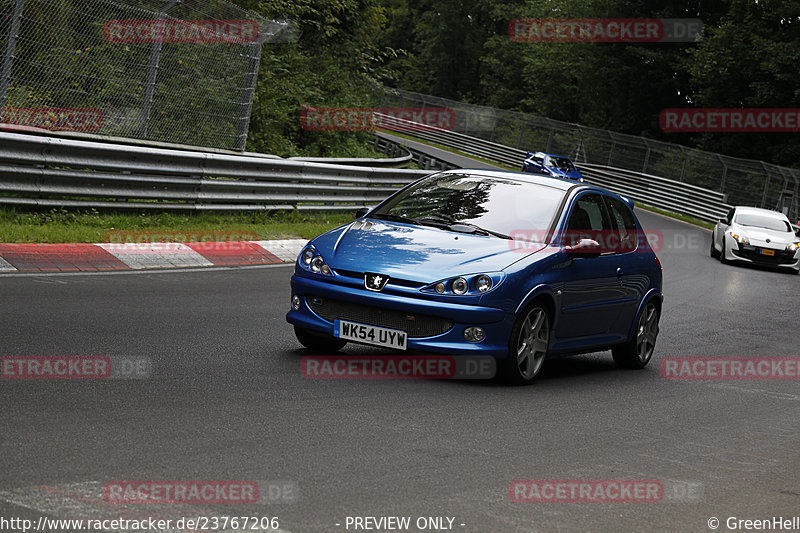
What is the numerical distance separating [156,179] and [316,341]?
7.35m

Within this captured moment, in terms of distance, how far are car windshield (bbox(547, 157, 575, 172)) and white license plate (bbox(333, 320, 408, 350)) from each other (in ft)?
130

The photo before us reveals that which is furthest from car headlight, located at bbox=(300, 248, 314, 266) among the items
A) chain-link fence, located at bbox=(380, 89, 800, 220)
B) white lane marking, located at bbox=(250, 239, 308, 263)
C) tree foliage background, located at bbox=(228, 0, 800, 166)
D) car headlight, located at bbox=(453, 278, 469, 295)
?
chain-link fence, located at bbox=(380, 89, 800, 220)

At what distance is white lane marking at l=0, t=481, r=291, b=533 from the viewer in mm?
4309

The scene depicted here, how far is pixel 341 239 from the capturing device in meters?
8.42

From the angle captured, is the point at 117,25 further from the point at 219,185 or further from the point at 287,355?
the point at 287,355

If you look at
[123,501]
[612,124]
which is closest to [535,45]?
[612,124]

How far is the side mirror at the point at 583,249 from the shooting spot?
8.61 m

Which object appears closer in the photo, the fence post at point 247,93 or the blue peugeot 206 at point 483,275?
the blue peugeot 206 at point 483,275

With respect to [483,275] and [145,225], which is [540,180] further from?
[145,225]

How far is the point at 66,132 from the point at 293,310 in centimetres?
751

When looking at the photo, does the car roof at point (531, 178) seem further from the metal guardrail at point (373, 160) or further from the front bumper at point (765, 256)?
the front bumper at point (765, 256)

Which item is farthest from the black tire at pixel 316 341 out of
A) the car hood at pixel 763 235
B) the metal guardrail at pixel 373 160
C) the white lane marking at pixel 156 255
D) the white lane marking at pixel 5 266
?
the car hood at pixel 763 235

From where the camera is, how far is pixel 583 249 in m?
8.69

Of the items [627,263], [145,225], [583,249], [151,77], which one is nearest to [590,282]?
[583,249]
